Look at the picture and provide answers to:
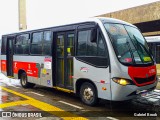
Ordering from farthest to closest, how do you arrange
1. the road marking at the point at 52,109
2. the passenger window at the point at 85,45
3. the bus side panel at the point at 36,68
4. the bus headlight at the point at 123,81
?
the bus side panel at the point at 36,68 → the passenger window at the point at 85,45 → the bus headlight at the point at 123,81 → the road marking at the point at 52,109

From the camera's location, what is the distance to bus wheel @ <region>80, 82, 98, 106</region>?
323 inches

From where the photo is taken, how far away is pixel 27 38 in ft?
39.8

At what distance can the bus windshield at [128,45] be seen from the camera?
298 inches

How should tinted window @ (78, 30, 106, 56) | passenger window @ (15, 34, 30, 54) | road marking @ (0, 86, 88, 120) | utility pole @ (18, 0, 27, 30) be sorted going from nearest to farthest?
road marking @ (0, 86, 88, 120) < tinted window @ (78, 30, 106, 56) < passenger window @ (15, 34, 30, 54) < utility pole @ (18, 0, 27, 30)

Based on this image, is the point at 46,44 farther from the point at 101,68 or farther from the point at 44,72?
the point at 101,68

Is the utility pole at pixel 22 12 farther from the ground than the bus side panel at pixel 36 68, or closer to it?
farther from the ground

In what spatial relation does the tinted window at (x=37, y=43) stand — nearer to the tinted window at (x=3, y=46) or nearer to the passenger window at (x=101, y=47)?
the tinted window at (x=3, y=46)

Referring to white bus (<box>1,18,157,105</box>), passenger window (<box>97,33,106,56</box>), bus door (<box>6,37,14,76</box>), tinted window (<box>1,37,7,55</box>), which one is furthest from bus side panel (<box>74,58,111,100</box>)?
tinted window (<box>1,37,7,55</box>)

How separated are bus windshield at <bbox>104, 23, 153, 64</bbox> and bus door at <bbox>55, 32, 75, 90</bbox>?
177 centimetres

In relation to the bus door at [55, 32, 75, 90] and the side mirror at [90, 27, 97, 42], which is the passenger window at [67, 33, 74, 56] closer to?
the bus door at [55, 32, 75, 90]

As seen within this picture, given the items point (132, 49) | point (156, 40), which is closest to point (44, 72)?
point (132, 49)

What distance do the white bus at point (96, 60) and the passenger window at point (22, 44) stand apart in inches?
45.4

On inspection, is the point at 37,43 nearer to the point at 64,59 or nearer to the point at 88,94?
the point at 64,59

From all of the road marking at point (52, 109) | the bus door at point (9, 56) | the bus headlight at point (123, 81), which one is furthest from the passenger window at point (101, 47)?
the bus door at point (9, 56)
